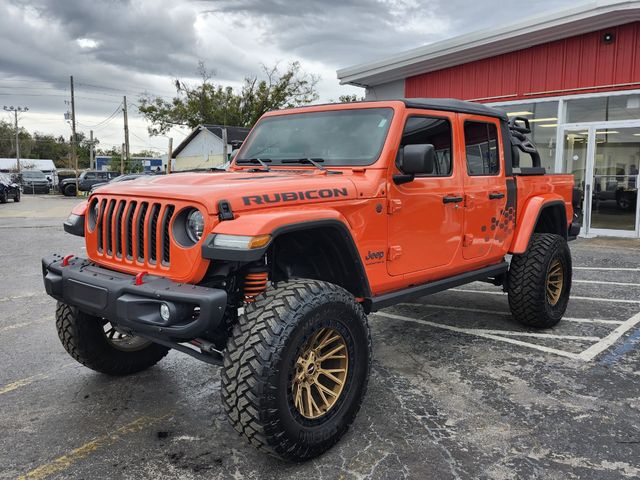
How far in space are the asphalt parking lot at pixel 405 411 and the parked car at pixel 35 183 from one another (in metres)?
35.0

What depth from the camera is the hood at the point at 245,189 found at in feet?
8.98

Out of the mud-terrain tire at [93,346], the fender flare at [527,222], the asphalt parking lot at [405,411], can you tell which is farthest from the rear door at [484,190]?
the mud-terrain tire at [93,346]

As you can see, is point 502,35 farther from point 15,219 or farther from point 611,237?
point 15,219

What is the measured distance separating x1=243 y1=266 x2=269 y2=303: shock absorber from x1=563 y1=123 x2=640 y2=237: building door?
9939 mm

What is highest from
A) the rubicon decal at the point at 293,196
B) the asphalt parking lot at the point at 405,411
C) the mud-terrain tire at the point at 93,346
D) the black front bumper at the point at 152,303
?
the rubicon decal at the point at 293,196

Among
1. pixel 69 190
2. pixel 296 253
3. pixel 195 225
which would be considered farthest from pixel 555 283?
pixel 69 190

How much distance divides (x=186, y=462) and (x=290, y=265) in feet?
4.12

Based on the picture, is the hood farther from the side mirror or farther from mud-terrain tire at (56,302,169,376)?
mud-terrain tire at (56,302,169,376)

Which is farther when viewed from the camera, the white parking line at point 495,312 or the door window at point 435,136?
the white parking line at point 495,312

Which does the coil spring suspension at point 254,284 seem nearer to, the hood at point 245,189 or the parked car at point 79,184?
the hood at point 245,189

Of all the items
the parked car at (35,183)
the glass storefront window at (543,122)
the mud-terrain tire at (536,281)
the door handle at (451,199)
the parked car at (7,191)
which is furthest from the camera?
the parked car at (35,183)

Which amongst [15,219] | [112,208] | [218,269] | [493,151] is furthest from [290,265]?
[15,219]

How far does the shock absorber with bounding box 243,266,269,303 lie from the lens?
110 inches

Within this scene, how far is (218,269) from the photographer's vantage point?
9.09 feet
